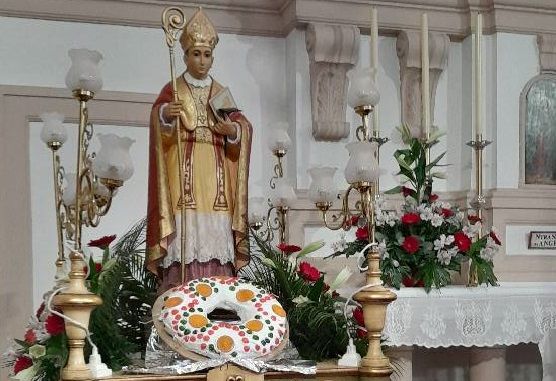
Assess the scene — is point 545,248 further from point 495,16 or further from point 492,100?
point 495,16

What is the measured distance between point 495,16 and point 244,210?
2.68 metres

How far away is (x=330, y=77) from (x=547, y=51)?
1422 millimetres

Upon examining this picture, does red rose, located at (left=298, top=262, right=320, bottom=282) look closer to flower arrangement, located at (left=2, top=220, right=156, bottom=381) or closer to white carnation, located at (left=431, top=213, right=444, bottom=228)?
flower arrangement, located at (left=2, top=220, right=156, bottom=381)

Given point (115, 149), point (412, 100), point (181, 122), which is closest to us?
point (115, 149)

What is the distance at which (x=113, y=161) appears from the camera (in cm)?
245

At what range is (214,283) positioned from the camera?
247 cm

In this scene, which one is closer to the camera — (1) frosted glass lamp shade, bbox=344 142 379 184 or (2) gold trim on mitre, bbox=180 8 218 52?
(1) frosted glass lamp shade, bbox=344 142 379 184

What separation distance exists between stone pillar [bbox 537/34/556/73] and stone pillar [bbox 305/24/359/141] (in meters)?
1.20

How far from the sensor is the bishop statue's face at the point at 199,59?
2.78 m

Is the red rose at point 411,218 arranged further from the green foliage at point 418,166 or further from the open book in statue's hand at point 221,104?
the open book in statue's hand at point 221,104

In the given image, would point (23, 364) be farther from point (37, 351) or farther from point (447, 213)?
point (447, 213)

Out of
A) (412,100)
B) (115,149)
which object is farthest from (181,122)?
(412,100)

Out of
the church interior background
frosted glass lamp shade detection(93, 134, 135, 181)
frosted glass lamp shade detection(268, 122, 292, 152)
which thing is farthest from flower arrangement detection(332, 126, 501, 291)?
frosted glass lamp shade detection(93, 134, 135, 181)

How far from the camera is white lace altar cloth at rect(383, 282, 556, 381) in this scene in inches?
135
